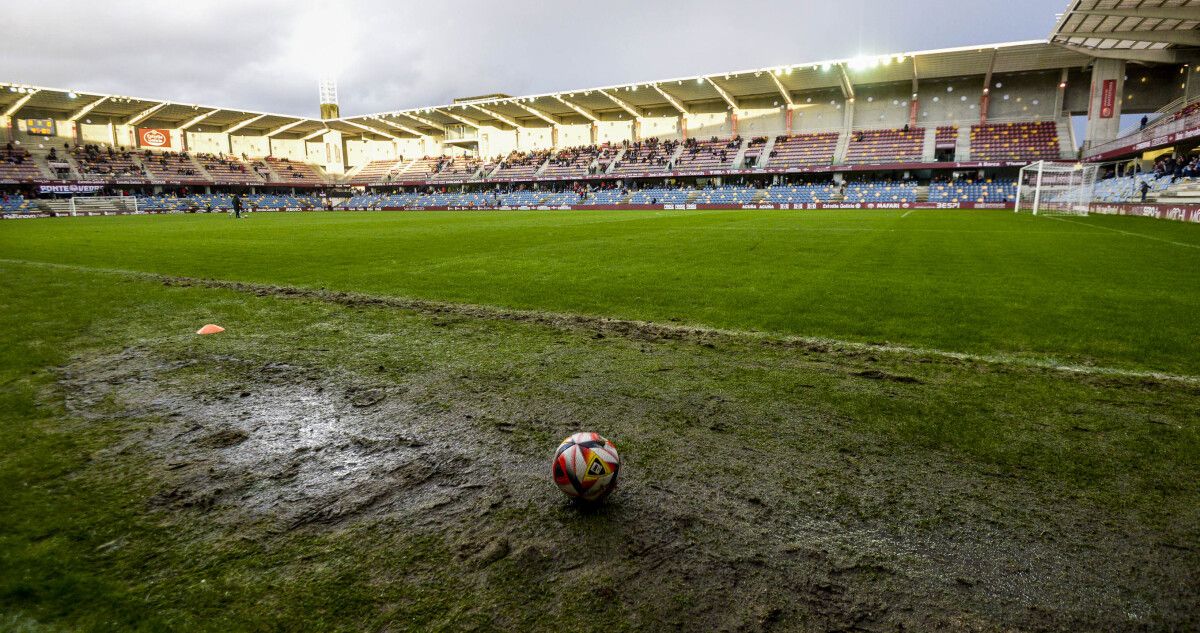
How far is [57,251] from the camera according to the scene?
14820 millimetres

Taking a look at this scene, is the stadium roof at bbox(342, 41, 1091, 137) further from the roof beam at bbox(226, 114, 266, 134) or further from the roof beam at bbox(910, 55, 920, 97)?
the roof beam at bbox(226, 114, 266, 134)

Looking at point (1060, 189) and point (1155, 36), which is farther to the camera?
point (1060, 189)

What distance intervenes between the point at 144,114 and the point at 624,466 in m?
78.8

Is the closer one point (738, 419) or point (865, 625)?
point (865, 625)

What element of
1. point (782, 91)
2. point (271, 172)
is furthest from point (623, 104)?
point (271, 172)

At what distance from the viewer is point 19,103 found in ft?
173

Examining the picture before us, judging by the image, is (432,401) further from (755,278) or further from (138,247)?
(138,247)

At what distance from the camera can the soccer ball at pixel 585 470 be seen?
103 inches

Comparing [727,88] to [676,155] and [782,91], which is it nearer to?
[782,91]

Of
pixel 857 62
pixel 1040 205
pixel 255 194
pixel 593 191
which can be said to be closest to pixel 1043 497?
pixel 1040 205

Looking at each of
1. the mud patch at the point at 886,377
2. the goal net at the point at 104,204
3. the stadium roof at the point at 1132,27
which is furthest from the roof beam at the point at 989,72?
the goal net at the point at 104,204

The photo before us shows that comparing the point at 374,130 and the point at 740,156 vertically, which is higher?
the point at 374,130

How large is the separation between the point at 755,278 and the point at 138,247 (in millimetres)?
16157

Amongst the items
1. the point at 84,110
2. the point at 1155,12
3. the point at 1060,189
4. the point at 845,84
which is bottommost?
the point at 1060,189
